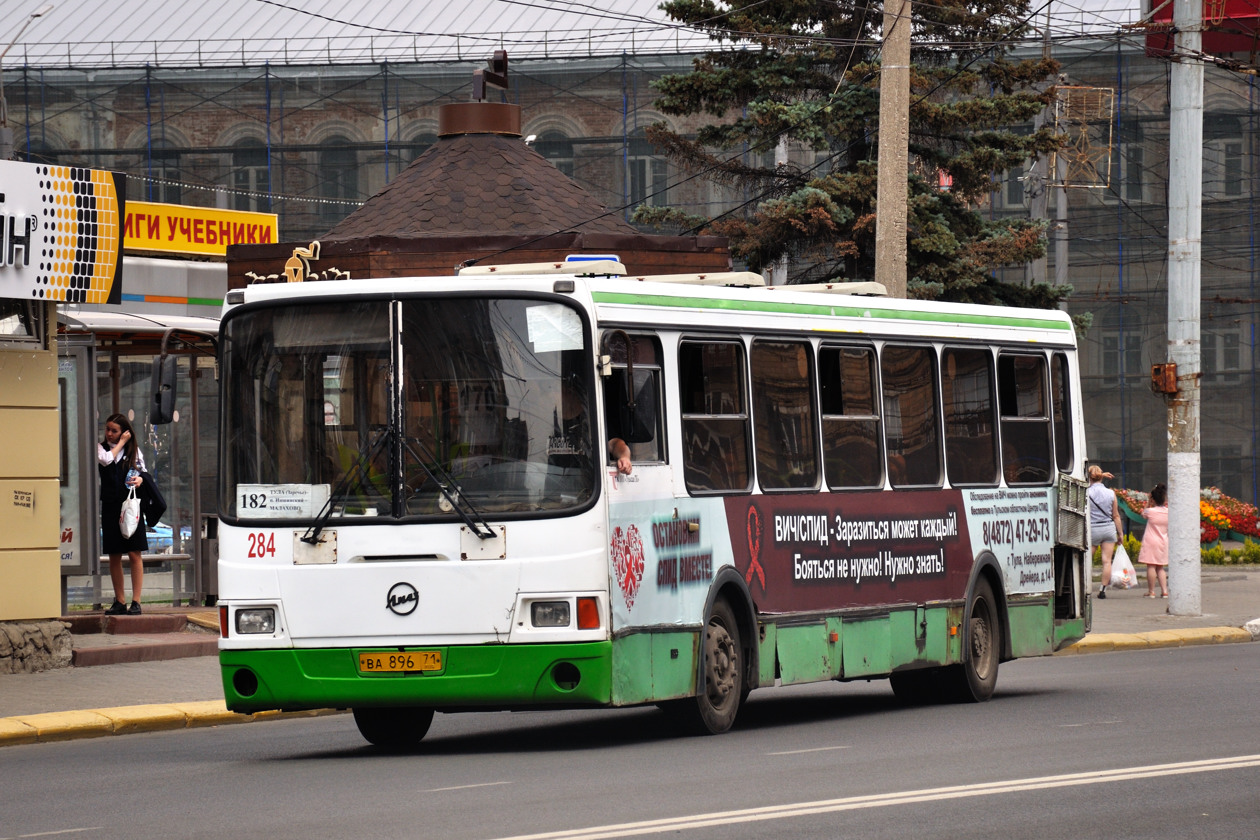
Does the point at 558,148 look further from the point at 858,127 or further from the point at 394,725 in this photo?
the point at 394,725

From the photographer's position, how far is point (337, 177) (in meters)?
50.3

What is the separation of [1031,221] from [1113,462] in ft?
70.1

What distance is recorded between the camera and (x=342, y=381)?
1177cm

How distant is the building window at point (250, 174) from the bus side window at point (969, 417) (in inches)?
1407

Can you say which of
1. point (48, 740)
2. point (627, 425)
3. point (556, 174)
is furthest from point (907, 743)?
point (556, 174)

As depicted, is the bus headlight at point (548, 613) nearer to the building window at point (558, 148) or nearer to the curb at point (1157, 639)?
the curb at point (1157, 639)

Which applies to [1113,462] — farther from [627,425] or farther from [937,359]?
[627,425]

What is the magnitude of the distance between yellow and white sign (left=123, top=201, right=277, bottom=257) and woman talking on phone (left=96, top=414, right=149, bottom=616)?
7053 millimetres

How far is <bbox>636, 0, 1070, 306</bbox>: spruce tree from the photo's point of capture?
26500 mm

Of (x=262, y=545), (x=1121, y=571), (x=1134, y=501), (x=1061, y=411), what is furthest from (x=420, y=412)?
(x=1134, y=501)

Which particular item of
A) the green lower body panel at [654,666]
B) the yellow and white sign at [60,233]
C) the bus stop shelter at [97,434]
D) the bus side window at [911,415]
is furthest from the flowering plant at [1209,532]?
the green lower body panel at [654,666]

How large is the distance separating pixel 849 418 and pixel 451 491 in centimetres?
357

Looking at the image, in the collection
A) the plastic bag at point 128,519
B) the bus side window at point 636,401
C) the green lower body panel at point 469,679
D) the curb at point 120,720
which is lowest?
the curb at point 120,720

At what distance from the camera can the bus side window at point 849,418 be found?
13.9 meters
